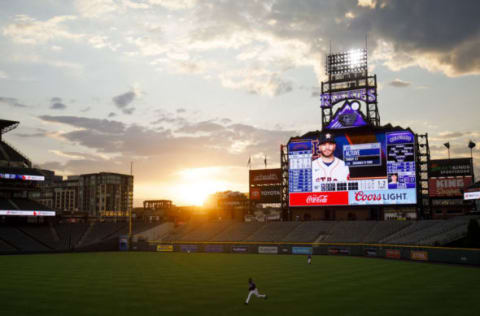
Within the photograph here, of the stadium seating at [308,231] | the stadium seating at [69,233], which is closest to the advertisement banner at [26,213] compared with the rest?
the stadium seating at [69,233]

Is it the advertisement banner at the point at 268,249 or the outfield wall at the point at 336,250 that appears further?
the advertisement banner at the point at 268,249

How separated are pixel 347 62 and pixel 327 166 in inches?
680

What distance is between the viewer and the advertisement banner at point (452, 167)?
66.8 metres

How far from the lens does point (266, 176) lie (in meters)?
76.8

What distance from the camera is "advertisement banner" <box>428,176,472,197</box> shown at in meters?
66.4

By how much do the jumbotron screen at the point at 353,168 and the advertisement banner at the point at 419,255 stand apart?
48.9 feet

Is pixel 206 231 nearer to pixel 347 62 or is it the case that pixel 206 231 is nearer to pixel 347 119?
pixel 347 119

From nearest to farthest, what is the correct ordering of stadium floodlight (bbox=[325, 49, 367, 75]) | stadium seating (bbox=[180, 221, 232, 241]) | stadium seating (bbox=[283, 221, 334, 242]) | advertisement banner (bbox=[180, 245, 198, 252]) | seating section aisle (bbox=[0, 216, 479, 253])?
seating section aisle (bbox=[0, 216, 479, 253]) → stadium seating (bbox=[283, 221, 334, 242]) → advertisement banner (bbox=[180, 245, 198, 252]) → stadium floodlight (bbox=[325, 49, 367, 75]) → stadium seating (bbox=[180, 221, 232, 241])

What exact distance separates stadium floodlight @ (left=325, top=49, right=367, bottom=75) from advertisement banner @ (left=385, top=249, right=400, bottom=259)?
30.2m

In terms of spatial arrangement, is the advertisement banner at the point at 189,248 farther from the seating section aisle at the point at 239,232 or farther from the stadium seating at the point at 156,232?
the stadium seating at the point at 156,232

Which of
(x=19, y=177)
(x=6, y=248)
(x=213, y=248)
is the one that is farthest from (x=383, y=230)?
(x=19, y=177)

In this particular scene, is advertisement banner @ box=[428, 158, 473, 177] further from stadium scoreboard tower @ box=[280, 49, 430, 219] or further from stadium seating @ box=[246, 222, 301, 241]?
stadium seating @ box=[246, 222, 301, 241]

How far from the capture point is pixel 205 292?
2461 cm

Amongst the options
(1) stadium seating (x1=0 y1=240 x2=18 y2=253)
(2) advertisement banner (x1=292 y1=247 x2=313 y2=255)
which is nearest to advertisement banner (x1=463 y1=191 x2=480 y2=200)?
(2) advertisement banner (x1=292 y1=247 x2=313 y2=255)
